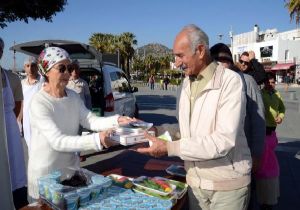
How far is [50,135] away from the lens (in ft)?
7.86

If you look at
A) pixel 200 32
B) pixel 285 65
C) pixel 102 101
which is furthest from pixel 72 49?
pixel 285 65

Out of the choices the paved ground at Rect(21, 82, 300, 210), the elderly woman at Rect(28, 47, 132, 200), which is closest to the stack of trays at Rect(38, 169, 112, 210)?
the elderly woman at Rect(28, 47, 132, 200)

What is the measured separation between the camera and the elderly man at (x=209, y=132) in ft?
7.29

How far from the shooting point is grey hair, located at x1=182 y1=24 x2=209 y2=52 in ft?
7.52

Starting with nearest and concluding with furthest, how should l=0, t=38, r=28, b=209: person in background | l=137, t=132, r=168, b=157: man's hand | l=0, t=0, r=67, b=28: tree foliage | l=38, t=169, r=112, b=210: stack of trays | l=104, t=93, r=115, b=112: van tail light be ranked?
l=38, t=169, r=112, b=210: stack of trays, l=137, t=132, r=168, b=157: man's hand, l=0, t=38, r=28, b=209: person in background, l=104, t=93, r=115, b=112: van tail light, l=0, t=0, r=67, b=28: tree foliage

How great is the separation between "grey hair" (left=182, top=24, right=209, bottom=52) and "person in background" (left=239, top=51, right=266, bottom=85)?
2346 millimetres

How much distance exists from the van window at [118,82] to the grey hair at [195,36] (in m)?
6.32

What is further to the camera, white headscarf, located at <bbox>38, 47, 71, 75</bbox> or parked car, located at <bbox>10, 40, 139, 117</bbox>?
parked car, located at <bbox>10, 40, 139, 117</bbox>

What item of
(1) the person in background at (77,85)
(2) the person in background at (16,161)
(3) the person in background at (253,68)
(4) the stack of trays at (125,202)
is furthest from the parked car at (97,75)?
(4) the stack of trays at (125,202)

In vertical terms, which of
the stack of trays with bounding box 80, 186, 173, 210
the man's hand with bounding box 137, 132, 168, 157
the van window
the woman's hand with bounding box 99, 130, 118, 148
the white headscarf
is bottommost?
the stack of trays with bounding box 80, 186, 173, 210

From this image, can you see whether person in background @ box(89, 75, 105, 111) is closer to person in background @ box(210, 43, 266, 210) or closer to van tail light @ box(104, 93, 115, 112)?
van tail light @ box(104, 93, 115, 112)

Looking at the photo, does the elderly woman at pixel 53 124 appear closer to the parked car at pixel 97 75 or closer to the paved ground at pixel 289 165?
the paved ground at pixel 289 165

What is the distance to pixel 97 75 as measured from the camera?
345 inches

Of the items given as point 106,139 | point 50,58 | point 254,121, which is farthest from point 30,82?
point 254,121
